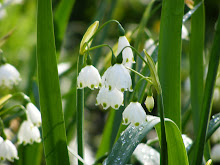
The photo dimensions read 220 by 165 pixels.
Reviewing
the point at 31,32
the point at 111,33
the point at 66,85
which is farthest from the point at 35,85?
the point at 111,33

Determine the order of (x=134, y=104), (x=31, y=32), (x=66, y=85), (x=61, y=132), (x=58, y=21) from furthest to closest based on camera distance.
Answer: (x=31, y=32) < (x=66, y=85) < (x=58, y=21) < (x=61, y=132) < (x=134, y=104)

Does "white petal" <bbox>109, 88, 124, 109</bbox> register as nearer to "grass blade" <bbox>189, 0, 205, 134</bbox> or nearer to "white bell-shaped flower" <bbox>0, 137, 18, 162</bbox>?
"white bell-shaped flower" <bbox>0, 137, 18, 162</bbox>

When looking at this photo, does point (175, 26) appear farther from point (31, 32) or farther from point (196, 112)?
point (31, 32)

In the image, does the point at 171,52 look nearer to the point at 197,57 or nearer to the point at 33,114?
the point at 197,57

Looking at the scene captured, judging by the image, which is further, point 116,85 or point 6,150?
point 6,150

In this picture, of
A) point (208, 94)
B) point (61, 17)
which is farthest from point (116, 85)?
point (61, 17)

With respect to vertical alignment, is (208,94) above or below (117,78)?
below
